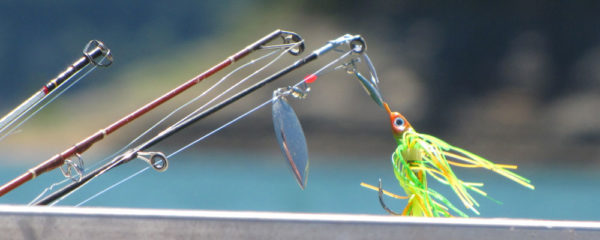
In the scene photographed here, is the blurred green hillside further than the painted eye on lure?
Yes

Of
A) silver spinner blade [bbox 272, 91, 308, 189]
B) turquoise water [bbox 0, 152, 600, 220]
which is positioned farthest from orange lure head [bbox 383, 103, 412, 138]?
turquoise water [bbox 0, 152, 600, 220]

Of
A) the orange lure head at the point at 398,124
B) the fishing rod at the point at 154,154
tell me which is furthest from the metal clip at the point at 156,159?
the orange lure head at the point at 398,124

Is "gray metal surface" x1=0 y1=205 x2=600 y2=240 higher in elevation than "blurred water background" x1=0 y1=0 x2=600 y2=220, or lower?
lower

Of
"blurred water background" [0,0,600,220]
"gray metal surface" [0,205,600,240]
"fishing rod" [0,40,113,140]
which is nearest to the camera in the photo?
"gray metal surface" [0,205,600,240]

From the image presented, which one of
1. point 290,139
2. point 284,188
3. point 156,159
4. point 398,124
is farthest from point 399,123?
point 284,188

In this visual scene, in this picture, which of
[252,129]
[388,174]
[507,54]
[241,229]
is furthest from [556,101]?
[241,229]

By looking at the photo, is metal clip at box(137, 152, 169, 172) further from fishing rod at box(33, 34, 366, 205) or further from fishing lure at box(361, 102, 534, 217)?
fishing lure at box(361, 102, 534, 217)

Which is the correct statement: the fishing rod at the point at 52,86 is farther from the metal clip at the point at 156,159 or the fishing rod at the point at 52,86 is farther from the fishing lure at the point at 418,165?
the fishing lure at the point at 418,165
